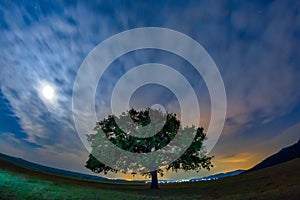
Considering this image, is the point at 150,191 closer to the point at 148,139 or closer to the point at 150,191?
the point at 150,191

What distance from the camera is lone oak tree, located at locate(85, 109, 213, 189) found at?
39.6 m

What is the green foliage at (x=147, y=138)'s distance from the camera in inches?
1560

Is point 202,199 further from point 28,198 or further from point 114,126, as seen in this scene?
point 114,126

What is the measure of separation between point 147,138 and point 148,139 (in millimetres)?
255

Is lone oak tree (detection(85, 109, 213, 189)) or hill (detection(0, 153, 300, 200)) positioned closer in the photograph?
hill (detection(0, 153, 300, 200))

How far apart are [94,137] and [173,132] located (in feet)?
49.3

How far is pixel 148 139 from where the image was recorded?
39.5m

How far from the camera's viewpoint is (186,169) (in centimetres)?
4256

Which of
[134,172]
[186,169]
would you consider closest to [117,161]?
[134,172]

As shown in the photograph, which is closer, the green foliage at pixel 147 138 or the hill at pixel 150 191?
the hill at pixel 150 191

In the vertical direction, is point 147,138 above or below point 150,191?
above

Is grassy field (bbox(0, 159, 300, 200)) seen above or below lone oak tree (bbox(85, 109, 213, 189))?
below

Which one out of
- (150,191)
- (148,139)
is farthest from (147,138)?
(150,191)

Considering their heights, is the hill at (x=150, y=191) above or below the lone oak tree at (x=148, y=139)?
below
